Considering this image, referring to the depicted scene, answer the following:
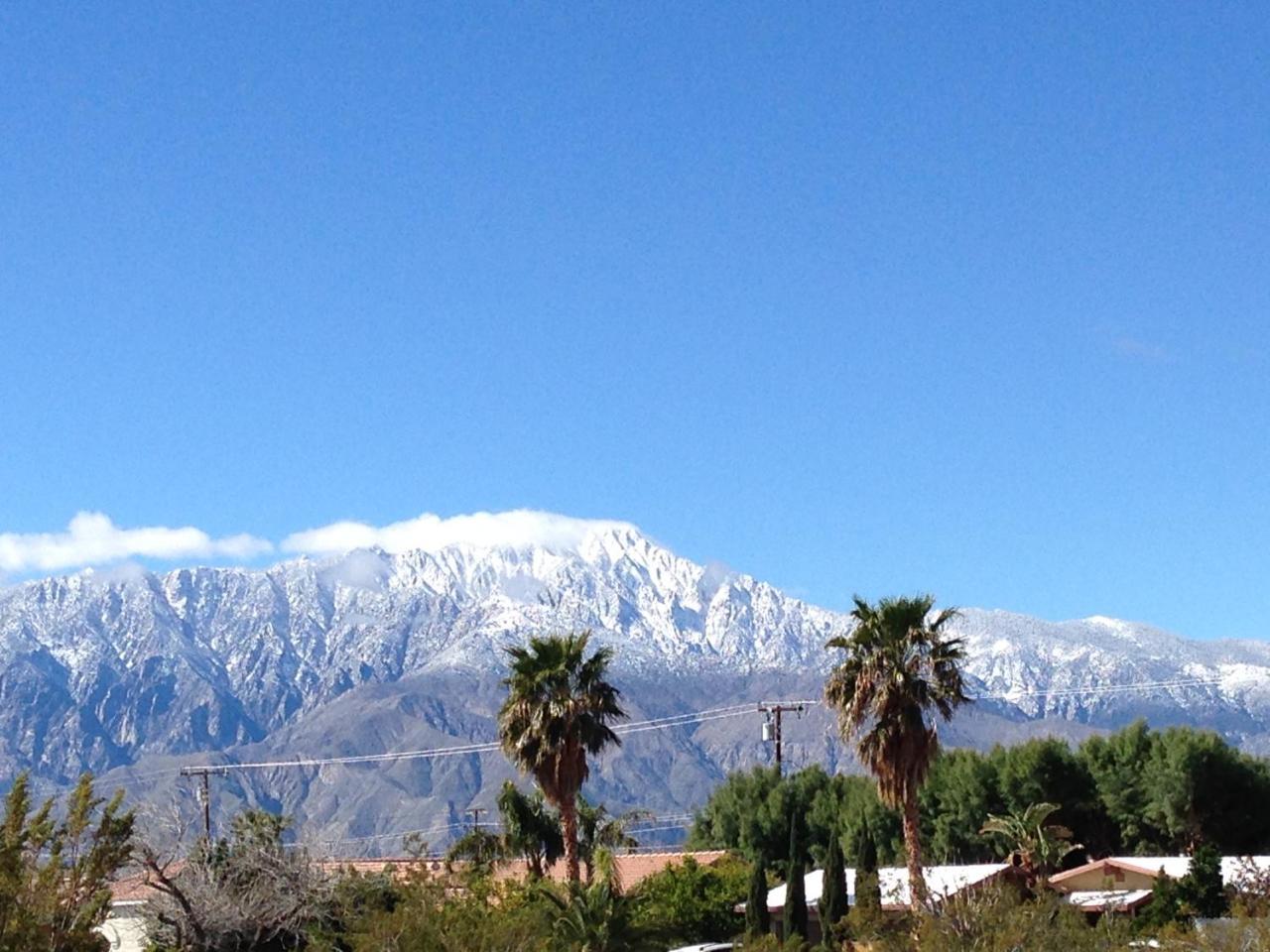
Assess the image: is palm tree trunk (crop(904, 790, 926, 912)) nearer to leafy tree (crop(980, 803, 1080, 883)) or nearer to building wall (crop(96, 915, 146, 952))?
leafy tree (crop(980, 803, 1080, 883))

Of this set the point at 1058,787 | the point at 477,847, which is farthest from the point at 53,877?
the point at 1058,787

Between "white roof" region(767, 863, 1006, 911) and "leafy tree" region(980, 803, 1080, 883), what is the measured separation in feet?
6.78

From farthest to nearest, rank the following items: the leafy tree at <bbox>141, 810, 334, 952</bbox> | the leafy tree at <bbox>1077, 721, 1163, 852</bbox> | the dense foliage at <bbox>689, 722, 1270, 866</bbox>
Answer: the leafy tree at <bbox>1077, 721, 1163, 852</bbox>
the dense foliage at <bbox>689, 722, 1270, 866</bbox>
the leafy tree at <bbox>141, 810, 334, 952</bbox>

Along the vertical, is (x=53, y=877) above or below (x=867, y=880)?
above

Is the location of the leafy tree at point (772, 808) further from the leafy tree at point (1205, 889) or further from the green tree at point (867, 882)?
the leafy tree at point (1205, 889)

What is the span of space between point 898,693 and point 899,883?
6.64m

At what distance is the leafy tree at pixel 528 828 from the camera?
75625 mm

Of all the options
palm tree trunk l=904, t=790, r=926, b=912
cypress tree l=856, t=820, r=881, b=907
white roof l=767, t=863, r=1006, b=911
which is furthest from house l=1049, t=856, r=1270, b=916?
palm tree trunk l=904, t=790, r=926, b=912

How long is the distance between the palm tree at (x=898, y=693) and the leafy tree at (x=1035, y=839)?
39.0 feet

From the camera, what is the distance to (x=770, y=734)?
8244 cm

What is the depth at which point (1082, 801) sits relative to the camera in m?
79.4

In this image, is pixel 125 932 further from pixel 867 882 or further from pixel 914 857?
pixel 914 857

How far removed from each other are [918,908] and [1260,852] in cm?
3479

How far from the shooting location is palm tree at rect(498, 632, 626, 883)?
56750 mm
